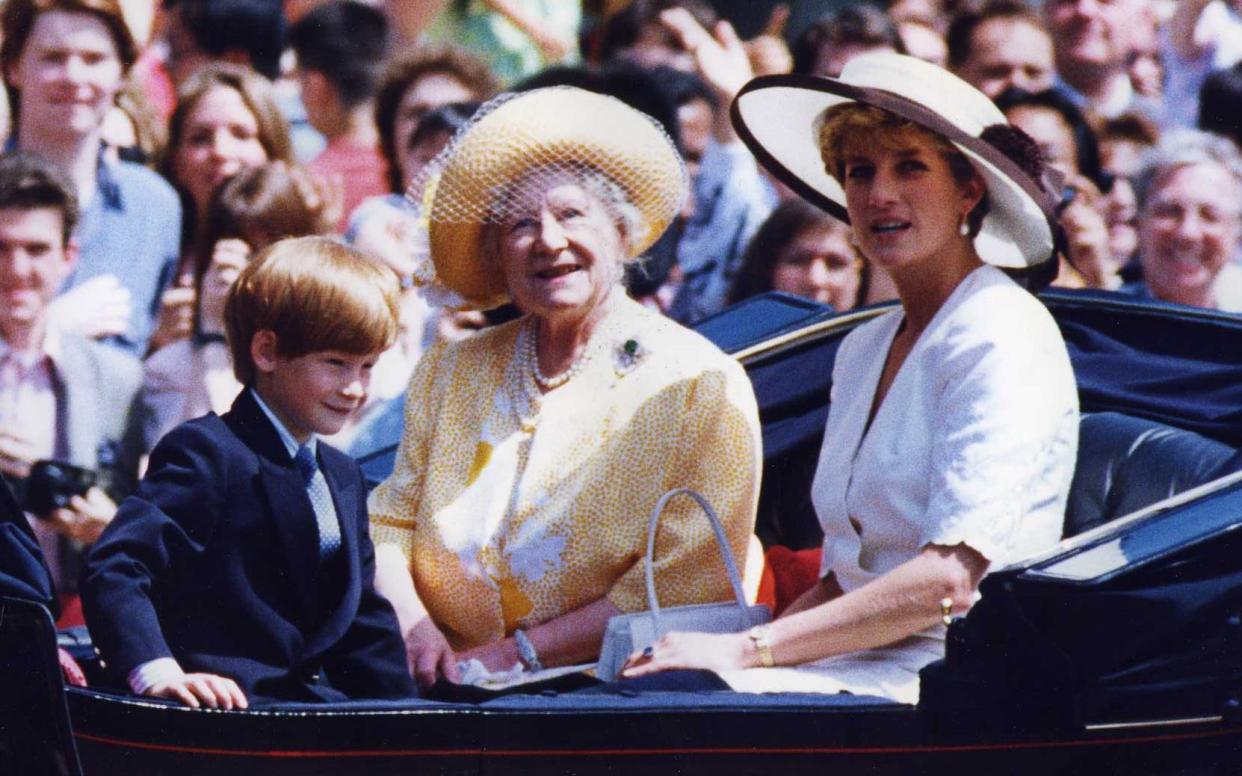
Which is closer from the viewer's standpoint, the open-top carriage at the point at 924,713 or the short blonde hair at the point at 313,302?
the open-top carriage at the point at 924,713

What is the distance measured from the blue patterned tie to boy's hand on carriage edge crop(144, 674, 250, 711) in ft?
1.10

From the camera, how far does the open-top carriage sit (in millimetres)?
3471

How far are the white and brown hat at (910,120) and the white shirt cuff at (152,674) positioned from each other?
1.48 metres

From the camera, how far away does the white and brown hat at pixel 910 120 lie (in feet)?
13.5

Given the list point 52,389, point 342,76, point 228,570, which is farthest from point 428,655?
point 342,76

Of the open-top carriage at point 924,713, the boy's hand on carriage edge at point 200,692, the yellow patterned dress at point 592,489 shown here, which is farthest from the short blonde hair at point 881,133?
the boy's hand on carriage edge at point 200,692

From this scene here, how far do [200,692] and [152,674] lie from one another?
84mm

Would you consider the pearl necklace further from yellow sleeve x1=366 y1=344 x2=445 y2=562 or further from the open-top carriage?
the open-top carriage

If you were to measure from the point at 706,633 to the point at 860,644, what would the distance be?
0.27 metres

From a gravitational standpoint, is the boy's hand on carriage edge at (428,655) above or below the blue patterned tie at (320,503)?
below

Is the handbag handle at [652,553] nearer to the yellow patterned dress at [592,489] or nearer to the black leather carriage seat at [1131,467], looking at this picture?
the yellow patterned dress at [592,489]

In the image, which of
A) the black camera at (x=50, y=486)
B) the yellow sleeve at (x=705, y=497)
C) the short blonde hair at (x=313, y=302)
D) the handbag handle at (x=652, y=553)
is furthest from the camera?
the black camera at (x=50, y=486)

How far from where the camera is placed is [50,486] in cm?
555

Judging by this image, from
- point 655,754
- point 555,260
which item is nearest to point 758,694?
point 655,754
